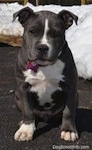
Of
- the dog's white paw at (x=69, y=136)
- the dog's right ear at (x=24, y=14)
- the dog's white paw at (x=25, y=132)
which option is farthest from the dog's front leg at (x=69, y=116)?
the dog's right ear at (x=24, y=14)

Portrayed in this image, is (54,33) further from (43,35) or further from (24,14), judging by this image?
(24,14)

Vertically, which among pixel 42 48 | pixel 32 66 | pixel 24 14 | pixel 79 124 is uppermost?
pixel 24 14

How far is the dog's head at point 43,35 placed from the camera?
4340mm

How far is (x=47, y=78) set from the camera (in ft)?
15.1

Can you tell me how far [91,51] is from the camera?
7258mm

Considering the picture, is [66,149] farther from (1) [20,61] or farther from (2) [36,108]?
(1) [20,61]

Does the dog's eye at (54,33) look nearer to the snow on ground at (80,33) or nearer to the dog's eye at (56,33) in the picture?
the dog's eye at (56,33)

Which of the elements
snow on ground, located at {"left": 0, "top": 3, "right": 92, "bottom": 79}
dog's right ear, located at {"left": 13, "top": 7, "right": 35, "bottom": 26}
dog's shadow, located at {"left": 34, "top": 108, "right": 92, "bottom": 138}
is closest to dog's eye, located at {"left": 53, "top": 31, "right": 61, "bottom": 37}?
dog's right ear, located at {"left": 13, "top": 7, "right": 35, "bottom": 26}

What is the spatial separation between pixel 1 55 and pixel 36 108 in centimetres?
419

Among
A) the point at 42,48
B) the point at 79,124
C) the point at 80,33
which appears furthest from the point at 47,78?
the point at 80,33

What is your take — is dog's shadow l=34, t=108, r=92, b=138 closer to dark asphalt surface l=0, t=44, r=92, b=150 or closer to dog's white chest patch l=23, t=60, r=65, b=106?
dark asphalt surface l=0, t=44, r=92, b=150

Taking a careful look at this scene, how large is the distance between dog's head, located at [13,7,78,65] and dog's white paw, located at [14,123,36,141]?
2.11 ft

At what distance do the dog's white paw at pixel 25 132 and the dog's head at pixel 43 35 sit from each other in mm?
643

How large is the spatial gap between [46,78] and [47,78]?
10mm
